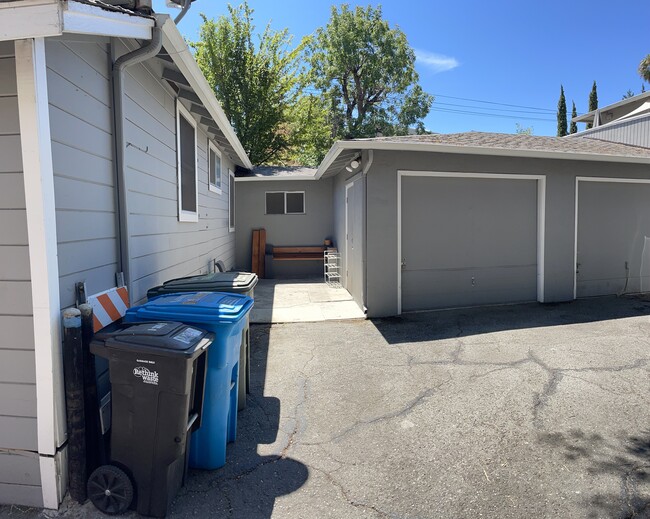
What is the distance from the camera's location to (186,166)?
227 inches

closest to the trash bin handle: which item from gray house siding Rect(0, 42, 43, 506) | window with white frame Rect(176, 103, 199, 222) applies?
gray house siding Rect(0, 42, 43, 506)

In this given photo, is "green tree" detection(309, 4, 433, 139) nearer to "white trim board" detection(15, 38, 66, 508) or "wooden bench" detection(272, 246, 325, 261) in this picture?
"wooden bench" detection(272, 246, 325, 261)

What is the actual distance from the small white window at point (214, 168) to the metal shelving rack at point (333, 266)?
321cm

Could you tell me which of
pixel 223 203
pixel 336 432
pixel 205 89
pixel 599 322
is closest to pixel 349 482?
pixel 336 432

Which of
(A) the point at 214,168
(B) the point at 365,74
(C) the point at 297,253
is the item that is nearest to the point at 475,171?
(A) the point at 214,168

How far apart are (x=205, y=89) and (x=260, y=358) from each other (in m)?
3.10

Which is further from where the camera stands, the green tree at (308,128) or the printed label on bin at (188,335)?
the green tree at (308,128)

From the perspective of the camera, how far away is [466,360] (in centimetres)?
470

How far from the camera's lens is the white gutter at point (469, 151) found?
617 cm

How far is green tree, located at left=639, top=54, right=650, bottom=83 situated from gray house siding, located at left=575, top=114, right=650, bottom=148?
14.7 meters

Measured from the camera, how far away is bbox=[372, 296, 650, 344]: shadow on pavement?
5.82 meters

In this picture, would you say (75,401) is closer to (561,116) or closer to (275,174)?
(275,174)

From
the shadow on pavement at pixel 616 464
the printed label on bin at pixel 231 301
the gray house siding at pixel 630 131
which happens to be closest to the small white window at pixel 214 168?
the printed label on bin at pixel 231 301

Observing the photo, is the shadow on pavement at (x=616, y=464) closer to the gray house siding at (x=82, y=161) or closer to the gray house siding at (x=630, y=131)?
the gray house siding at (x=82, y=161)
